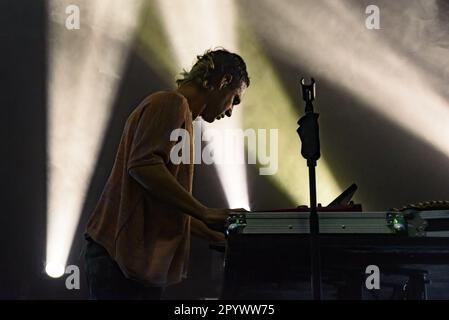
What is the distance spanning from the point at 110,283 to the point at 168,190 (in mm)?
231

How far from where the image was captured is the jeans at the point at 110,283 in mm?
1373

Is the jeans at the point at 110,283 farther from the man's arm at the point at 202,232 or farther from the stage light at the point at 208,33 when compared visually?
the stage light at the point at 208,33

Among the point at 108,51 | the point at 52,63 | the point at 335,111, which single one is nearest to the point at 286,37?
the point at 335,111

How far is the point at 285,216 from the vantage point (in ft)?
4.21

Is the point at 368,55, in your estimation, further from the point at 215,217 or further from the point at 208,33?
the point at 215,217

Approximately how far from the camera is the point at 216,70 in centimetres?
163

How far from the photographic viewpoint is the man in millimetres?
1373

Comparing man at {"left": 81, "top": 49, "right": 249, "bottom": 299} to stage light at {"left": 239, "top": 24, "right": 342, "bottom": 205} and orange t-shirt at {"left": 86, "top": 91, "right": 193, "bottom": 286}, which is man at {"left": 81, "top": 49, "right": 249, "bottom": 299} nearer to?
orange t-shirt at {"left": 86, "top": 91, "right": 193, "bottom": 286}

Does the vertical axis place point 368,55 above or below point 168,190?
above

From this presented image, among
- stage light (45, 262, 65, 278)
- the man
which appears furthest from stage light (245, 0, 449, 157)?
the man

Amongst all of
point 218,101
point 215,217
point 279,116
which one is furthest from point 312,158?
point 279,116

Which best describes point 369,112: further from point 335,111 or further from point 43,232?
point 43,232
